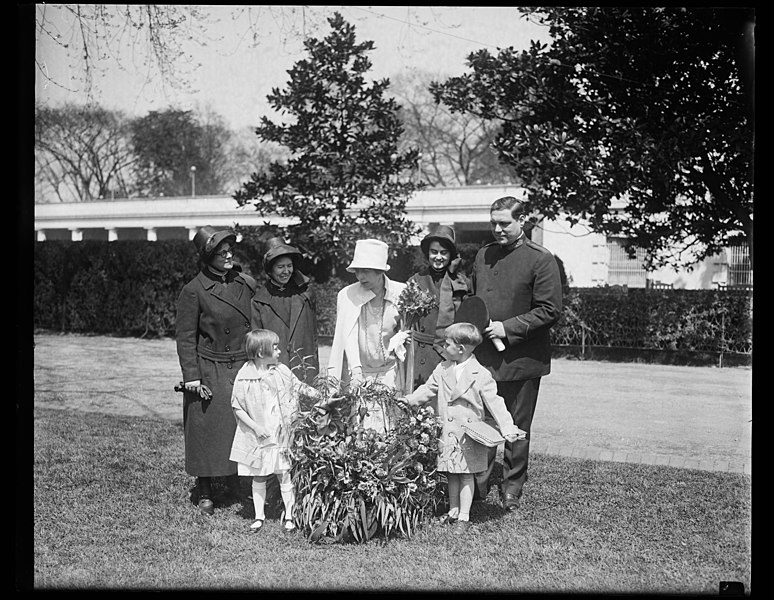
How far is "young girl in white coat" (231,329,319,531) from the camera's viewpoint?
213 inches

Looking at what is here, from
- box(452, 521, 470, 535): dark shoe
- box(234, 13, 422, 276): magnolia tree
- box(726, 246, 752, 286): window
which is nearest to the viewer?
box(452, 521, 470, 535): dark shoe

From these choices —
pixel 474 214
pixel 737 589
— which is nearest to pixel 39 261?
pixel 474 214

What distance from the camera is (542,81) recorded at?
12805mm

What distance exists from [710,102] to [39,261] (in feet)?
50.7

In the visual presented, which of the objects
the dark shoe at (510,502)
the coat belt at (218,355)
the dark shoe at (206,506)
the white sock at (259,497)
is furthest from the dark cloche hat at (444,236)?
the dark shoe at (206,506)

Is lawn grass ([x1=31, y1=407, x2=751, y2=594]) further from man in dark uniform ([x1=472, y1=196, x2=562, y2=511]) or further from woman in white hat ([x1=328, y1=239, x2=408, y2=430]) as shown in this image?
woman in white hat ([x1=328, y1=239, x2=408, y2=430])

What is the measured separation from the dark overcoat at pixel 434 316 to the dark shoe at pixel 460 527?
40.1 inches

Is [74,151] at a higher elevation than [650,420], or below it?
higher

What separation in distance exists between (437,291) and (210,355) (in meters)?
1.59

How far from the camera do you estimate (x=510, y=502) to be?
19.3 ft

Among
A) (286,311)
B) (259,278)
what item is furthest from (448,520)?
(259,278)

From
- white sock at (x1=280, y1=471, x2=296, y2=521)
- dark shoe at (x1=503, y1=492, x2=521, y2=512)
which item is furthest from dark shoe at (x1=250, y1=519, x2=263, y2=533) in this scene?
dark shoe at (x1=503, y1=492, x2=521, y2=512)

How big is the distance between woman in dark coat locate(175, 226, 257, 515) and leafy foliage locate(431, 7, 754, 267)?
7041mm
